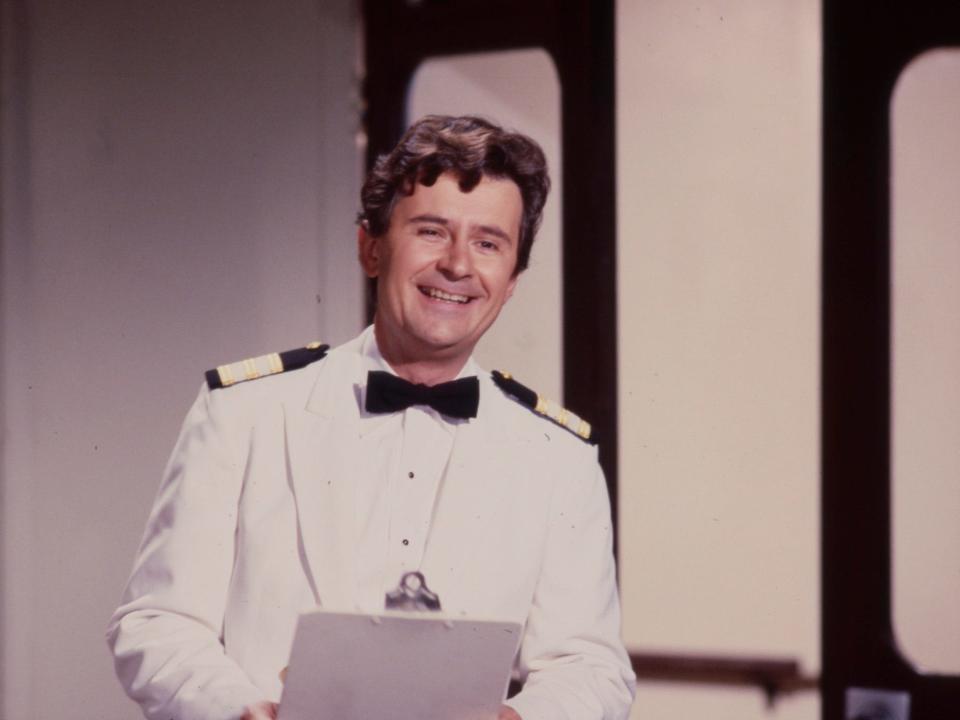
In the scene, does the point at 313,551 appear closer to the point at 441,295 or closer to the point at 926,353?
the point at 441,295

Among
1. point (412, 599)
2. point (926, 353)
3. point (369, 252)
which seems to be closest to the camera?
point (412, 599)

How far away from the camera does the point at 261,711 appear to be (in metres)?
1.31

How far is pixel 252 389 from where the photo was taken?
1576 millimetres

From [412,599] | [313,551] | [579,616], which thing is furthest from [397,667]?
[579,616]

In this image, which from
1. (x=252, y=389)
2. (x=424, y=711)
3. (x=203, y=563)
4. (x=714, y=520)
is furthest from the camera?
(x=714, y=520)

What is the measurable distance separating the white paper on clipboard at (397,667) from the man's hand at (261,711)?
8cm

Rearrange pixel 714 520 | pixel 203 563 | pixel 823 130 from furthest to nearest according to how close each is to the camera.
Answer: pixel 714 520, pixel 823 130, pixel 203 563

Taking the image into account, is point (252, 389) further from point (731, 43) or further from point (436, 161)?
point (731, 43)

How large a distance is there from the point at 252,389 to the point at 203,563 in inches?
10.7

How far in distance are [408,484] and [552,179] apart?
938 millimetres

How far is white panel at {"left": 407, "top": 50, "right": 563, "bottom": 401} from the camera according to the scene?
7.53 ft

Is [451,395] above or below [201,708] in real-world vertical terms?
above

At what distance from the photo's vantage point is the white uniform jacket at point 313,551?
144cm

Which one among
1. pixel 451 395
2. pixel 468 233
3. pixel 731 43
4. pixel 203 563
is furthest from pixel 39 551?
pixel 731 43
